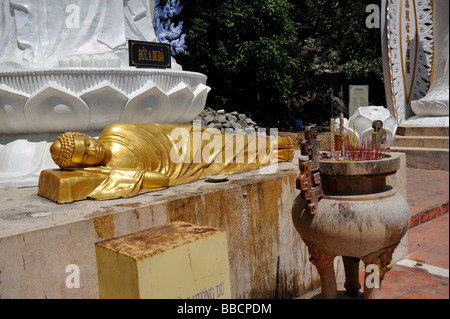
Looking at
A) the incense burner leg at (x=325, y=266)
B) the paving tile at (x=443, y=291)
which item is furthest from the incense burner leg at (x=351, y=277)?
the paving tile at (x=443, y=291)

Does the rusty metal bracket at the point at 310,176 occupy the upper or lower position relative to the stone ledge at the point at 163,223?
upper

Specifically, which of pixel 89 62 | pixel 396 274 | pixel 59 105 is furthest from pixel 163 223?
pixel 396 274

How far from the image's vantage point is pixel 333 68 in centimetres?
1302

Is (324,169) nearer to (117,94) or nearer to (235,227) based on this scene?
(235,227)

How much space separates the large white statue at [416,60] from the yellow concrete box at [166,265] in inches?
259

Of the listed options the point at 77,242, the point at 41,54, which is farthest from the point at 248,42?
the point at 77,242

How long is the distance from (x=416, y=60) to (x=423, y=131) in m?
1.85

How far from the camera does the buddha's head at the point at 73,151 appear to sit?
7.93 feet

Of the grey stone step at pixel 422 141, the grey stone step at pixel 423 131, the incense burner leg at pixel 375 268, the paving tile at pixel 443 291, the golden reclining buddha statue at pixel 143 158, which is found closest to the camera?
the incense burner leg at pixel 375 268

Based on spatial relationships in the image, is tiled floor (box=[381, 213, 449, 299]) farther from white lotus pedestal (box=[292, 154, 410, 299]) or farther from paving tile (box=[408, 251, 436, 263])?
white lotus pedestal (box=[292, 154, 410, 299])

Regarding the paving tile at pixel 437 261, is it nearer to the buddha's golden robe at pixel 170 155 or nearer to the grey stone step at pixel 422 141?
the buddha's golden robe at pixel 170 155

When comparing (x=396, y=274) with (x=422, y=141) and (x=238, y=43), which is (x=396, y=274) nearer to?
(x=422, y=141)

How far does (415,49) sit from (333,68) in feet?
16.5

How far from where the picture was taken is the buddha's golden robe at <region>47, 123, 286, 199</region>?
2.50m
